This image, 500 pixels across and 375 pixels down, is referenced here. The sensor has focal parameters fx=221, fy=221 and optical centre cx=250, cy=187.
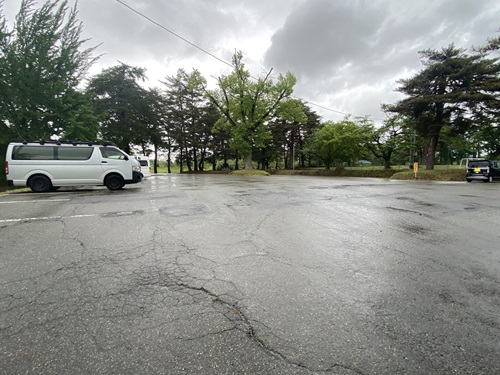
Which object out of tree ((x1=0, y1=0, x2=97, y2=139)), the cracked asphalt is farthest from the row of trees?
the cracked asphalt

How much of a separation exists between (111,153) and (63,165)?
5.65ft

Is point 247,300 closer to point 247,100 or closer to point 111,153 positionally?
point 111,153

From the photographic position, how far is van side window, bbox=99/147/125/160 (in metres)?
9.20

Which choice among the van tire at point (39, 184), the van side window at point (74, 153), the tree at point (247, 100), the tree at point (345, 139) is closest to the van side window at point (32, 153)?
the van side window at point (74, 153)

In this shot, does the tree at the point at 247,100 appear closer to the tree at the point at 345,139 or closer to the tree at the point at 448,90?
the tree at the point at 345,139

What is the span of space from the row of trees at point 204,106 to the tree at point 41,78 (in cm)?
5

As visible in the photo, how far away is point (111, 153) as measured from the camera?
30.6 ft

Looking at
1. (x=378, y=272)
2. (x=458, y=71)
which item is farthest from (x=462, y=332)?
(x=458, y=71)

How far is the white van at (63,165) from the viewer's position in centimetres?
837

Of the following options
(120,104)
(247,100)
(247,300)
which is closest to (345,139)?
(247,100)

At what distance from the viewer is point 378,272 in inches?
97.2

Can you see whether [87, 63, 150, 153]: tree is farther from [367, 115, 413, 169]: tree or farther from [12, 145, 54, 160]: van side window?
[367, 115, 413, 169]: tree

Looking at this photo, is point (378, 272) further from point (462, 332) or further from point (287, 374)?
point (287, 374)

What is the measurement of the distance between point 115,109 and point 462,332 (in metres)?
33.8
